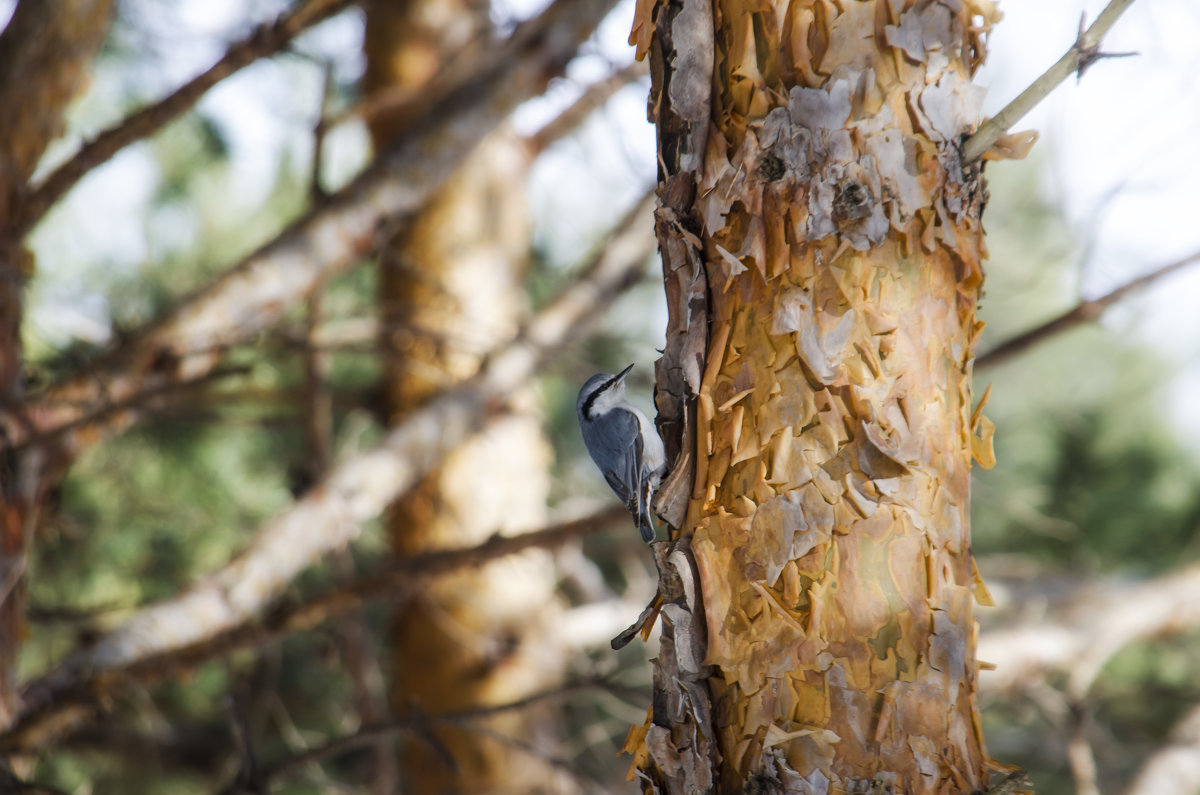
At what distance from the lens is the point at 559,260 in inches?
217

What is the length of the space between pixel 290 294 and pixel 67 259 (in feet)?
12.8

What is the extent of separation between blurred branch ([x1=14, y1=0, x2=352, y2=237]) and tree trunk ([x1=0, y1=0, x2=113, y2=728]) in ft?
0.42

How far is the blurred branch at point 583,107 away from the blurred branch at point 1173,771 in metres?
2.49

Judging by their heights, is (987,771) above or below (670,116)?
below

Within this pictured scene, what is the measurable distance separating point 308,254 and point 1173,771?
2.84 metres

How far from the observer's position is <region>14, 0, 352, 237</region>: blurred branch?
6.07 feet

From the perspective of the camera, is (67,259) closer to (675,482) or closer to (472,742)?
(472,742)

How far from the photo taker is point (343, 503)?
242 cm

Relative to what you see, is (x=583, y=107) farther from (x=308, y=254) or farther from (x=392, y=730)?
(x=392, y=730)

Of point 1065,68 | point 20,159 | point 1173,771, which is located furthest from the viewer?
point 1173,771

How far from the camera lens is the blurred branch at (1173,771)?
2641mm

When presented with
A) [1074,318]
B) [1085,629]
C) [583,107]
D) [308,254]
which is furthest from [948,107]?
[1085,629]

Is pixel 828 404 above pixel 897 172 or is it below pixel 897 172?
below

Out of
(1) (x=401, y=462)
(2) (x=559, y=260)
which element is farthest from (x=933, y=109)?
(2) (x=559, y=260)
